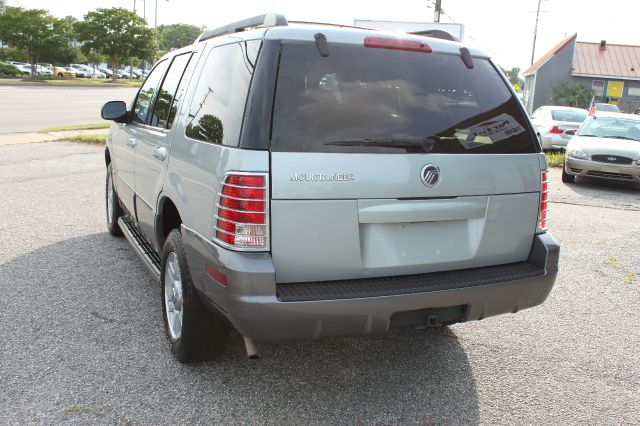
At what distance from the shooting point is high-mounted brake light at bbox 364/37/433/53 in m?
3.15

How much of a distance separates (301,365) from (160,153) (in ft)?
5.25

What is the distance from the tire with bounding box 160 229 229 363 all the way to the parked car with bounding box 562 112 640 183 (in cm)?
1005

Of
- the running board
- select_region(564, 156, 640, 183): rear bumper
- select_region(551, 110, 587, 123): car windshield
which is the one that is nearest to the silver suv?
the running board

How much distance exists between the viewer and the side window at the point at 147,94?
15.8 ft

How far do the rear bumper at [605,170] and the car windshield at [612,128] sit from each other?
1253 mm

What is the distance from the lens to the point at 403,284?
3.08 meters

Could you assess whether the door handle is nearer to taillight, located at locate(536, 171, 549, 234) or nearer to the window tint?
the window tint

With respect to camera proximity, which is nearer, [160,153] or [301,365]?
[301,365]

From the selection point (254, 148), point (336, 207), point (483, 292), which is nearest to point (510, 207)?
point (483, 292)

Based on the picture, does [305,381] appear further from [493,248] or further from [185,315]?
[493,248]

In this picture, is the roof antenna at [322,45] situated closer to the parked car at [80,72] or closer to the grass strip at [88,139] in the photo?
the grass strip at [88,139]

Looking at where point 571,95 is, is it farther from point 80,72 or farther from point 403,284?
point 80,72

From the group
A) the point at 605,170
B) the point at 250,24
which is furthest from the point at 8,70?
the point at 250,24

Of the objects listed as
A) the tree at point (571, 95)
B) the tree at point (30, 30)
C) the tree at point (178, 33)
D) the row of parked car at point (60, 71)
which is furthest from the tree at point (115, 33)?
the tree at point (178, 33)
